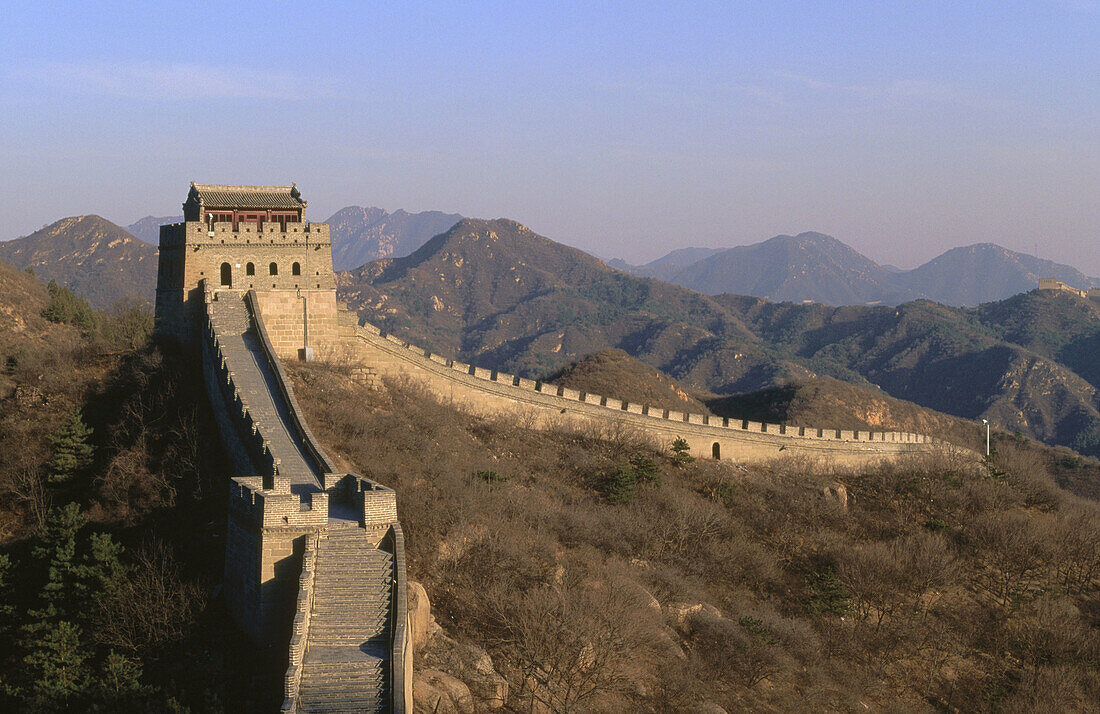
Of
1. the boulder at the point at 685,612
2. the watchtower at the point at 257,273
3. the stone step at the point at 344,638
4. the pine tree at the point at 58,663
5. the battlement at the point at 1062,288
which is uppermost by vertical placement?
the battlement at the point at 1062,288

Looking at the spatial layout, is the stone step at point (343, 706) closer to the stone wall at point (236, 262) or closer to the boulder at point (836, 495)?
the stone wall at point (236, 262)

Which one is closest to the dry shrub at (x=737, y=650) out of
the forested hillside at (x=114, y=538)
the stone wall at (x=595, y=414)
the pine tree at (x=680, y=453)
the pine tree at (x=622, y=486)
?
the pine tree at (x=622, y=486)

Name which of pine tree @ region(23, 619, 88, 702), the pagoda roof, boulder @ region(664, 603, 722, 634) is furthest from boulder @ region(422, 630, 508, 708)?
the pagoda roof

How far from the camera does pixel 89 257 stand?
140500 millimetres

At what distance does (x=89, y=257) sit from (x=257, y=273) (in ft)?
412

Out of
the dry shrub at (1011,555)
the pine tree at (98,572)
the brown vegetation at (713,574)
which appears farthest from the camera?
the dry shrub at (1011,555)

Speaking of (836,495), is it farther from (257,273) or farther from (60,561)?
(60,561)

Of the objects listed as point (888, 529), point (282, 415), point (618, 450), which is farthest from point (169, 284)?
point (888, 529)

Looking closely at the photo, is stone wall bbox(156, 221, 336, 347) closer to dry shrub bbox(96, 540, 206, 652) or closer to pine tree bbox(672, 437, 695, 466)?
dry shrub bbox(96, 540, 206, 652)

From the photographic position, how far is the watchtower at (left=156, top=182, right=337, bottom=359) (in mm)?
28922

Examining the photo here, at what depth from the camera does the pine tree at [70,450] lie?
2436 cm

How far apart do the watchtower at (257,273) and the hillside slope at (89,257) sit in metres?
101

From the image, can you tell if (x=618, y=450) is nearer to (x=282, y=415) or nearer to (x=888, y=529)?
(x=888, y=529)

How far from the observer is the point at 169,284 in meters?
30.1
